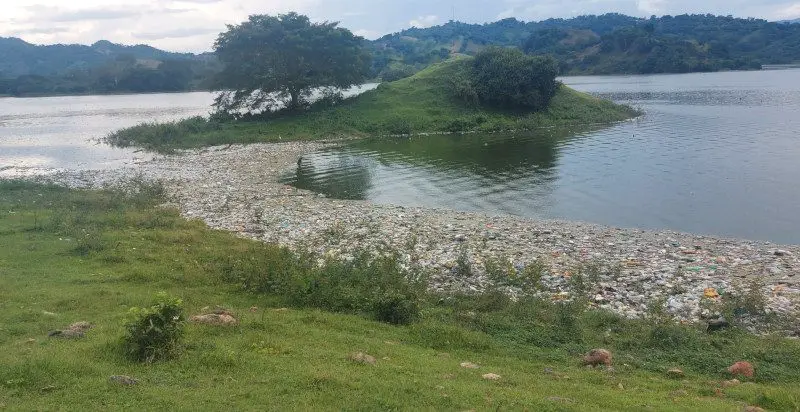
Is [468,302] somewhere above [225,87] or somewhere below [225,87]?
below

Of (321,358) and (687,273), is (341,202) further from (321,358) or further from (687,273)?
(321,358)

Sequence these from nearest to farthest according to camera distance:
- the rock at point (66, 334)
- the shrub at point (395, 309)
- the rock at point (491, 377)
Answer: the rock at point (491, 377)
the rock at point (66, 334)
the shrub at point (395, 309)

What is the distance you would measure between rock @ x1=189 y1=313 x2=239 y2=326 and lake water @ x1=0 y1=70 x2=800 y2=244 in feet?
59.0

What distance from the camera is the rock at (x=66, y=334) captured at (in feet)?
34.6

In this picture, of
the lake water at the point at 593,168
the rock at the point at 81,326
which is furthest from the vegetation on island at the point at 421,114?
the rock at the point at 81,326

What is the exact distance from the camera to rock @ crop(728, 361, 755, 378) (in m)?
10.6

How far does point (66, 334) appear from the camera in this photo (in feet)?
34.8

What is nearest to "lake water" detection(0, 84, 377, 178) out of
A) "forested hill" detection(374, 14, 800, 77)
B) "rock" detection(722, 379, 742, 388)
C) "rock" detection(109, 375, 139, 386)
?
"rock" detection(109, 375, 139, 386)

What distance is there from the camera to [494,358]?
11133 mm

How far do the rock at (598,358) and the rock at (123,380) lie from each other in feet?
24.9

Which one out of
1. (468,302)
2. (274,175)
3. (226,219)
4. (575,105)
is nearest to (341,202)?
(226,219)

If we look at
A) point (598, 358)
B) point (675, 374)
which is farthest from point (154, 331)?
point (675, 374)

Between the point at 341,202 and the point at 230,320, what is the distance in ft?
62.8

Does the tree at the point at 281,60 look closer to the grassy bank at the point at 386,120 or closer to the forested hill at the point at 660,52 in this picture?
the grassy bank at the point at 386,120
